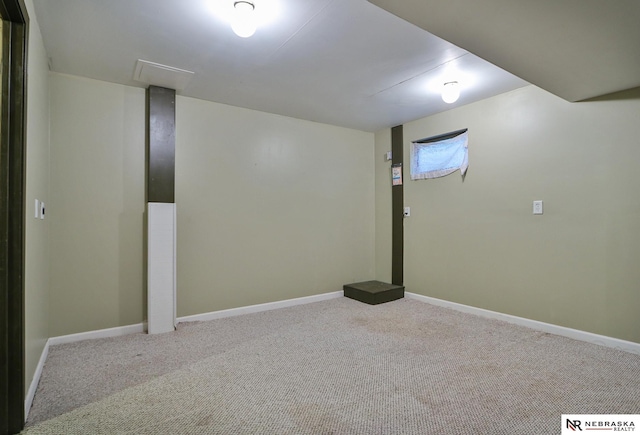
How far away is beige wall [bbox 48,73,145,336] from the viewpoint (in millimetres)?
2863

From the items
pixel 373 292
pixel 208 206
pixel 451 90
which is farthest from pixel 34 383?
pixel 451 90

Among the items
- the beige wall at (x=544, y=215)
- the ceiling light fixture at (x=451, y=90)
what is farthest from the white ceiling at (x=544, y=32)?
the ceiling light fixture at (x=451, y=90)

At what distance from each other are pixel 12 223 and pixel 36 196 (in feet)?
2.17

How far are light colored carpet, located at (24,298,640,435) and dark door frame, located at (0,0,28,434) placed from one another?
0.78 feet

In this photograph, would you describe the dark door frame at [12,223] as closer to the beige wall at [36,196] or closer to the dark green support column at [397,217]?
the beige wall at [36,196]

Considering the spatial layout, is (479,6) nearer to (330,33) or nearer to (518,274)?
(330,33)

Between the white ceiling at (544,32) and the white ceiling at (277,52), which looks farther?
the white ceiling at (277,52)

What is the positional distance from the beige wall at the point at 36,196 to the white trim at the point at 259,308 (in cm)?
124

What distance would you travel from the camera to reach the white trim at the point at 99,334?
284 centimetres

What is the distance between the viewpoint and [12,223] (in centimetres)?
163

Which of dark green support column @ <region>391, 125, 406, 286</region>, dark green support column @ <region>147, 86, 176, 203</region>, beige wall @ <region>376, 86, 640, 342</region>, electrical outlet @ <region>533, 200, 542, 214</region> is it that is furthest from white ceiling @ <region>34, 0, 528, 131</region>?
electrical outlet @ <region>533, 200, 542, 214</region>

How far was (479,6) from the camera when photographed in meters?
1.54

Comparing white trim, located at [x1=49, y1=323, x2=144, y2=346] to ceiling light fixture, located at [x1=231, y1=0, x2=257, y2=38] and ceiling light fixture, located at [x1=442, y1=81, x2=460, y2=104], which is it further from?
ceiling light fixture, located at [x1=442, y1=81, x2=460, y2=104]

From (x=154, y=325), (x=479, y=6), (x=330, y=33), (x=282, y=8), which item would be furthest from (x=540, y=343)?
(x=154, y=325)
